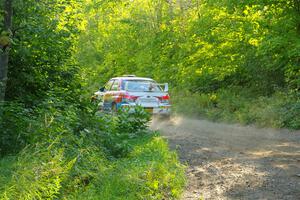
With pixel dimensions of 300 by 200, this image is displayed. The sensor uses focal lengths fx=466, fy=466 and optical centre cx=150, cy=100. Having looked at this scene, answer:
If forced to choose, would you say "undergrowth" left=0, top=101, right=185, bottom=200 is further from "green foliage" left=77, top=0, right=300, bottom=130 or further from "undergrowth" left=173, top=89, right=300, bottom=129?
"undergrowth" left=173, top=89, right=300, bottom=129

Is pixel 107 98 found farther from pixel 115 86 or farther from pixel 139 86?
pixel 139 86

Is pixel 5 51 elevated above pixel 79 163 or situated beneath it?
elevated above

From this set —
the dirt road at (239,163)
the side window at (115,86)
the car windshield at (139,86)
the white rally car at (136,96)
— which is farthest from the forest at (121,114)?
the side window at (115,86)

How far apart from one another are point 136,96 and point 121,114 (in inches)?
156

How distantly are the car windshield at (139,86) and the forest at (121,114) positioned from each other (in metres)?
2.12

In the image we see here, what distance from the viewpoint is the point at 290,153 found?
9.88 meters

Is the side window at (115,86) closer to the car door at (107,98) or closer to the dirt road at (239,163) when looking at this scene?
the car door at (107,98)

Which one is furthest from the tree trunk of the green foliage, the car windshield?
the car windshield

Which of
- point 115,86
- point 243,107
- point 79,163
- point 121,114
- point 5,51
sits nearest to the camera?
point 79,163

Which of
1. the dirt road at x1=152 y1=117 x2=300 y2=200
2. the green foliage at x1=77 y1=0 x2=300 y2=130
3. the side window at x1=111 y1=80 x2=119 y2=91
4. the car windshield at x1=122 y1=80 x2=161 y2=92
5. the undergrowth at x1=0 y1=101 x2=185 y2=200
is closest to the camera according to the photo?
the undergrowth at x1=0 y1=101 x2=185 y2=200

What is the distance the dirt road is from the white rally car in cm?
224

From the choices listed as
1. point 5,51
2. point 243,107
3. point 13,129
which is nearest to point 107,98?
point 243,107

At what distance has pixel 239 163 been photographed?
8531 mm

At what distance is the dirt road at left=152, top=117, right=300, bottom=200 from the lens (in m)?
6.66
